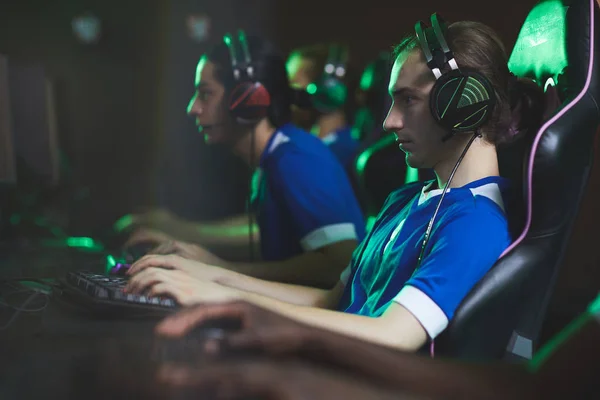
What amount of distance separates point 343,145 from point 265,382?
93.2 inches

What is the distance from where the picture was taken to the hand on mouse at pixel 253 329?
629 mm

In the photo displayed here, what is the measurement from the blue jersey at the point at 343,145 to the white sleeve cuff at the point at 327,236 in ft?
3.69

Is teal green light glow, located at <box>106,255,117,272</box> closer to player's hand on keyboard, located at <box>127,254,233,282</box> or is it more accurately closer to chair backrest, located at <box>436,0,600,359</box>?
player's hand on keyboard, located at <box>127,254,233,282</box>

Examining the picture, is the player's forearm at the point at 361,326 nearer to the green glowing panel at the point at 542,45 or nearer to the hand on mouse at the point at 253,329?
the hand on mouse at the point at 253,329

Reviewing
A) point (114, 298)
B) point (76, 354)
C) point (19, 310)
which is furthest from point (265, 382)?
point (19, 310)

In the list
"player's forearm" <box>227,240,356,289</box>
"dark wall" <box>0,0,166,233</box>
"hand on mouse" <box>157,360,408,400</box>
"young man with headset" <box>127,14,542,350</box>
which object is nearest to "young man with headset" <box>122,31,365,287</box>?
"player's forearm" <box>227,240,356,289</box>

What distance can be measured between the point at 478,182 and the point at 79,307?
65 centimetres

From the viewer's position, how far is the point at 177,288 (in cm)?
98

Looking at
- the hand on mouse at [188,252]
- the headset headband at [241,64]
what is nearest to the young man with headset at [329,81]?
the headset headband at [241,64]

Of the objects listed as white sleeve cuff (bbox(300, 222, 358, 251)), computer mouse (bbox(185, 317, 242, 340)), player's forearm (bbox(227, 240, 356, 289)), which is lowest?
player's forearm (bbox(227, 240, 356, 289))

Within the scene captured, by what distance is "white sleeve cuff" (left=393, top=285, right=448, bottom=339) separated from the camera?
0.94 m

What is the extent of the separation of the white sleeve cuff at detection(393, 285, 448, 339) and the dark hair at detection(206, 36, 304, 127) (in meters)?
0.94

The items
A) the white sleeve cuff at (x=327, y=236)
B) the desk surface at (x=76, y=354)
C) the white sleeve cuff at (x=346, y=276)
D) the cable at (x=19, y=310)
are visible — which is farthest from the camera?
the white sleeve cuff at (x=327, y=236)

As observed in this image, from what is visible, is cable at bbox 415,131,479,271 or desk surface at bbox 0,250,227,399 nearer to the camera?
desk surface at bbox 0,250,227,399
